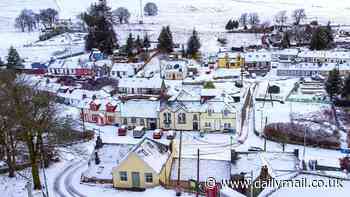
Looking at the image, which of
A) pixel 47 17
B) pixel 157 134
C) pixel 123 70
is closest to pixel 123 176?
pixel 157 134

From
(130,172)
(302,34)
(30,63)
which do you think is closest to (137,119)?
(130,172)

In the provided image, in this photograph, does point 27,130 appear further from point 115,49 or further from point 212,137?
point 115,49

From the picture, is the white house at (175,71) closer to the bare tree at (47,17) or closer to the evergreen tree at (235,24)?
the evergreen tree at (235,24)

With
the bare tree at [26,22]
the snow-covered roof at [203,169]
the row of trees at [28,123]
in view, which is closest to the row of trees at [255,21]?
the bare tree at [26,22]

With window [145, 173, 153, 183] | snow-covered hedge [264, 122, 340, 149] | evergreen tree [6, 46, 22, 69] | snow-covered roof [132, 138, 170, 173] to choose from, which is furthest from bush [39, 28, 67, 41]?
window [145, 173, 153, 183]

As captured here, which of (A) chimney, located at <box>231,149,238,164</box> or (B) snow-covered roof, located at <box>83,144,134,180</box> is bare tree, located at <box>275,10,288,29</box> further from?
(A) chimney, located at <box>231,149,238,164</box>

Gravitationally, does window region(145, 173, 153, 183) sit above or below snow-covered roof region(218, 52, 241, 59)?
below
